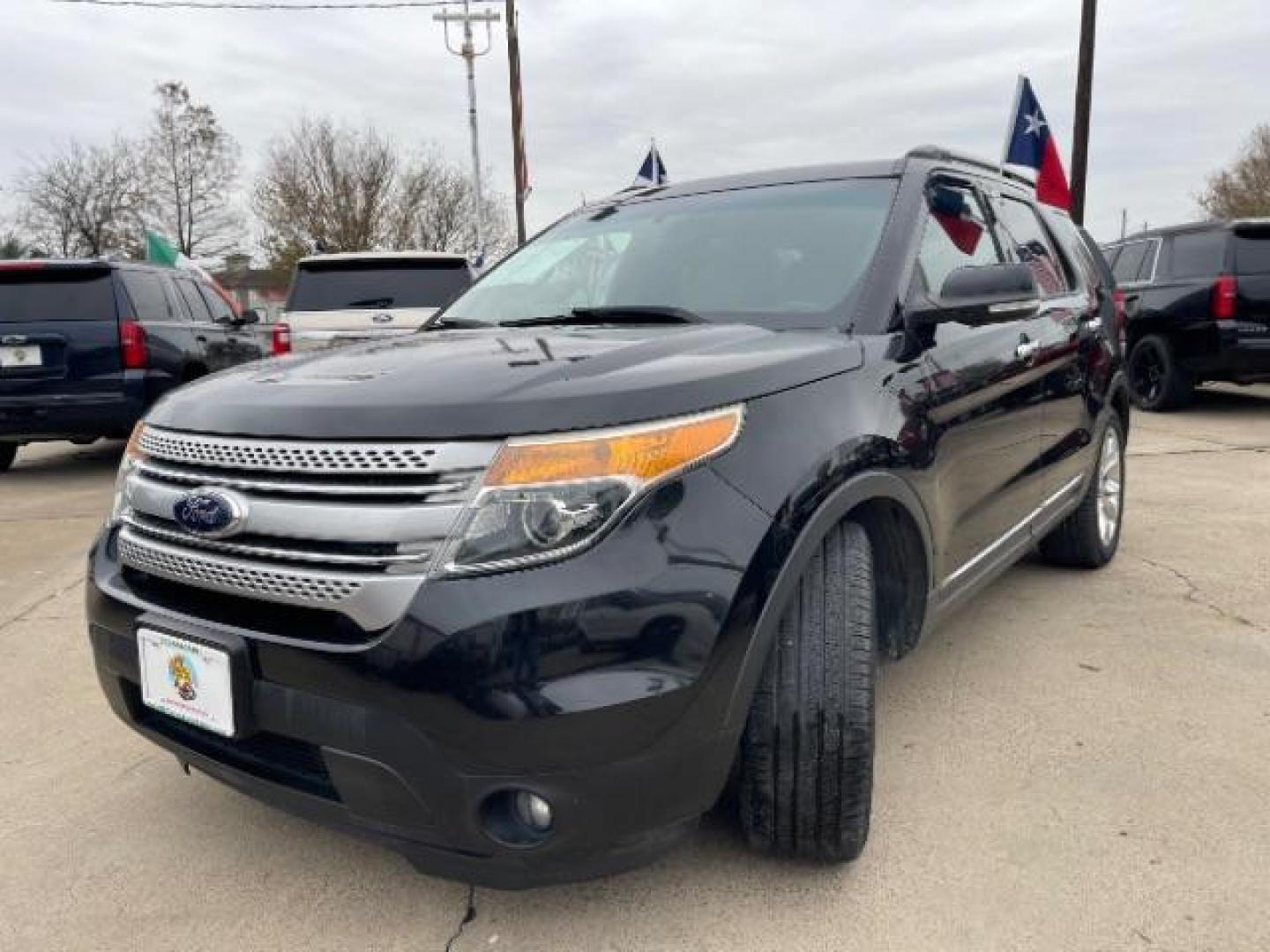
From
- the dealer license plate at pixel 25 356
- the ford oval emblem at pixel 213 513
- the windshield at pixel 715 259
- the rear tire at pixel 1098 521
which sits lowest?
the rear tire at pixel 1098 521

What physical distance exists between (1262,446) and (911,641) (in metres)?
6.56

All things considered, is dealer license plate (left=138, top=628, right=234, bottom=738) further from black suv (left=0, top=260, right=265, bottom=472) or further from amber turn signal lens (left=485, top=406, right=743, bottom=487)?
black suv (left=0, top=260, right=265, bottom=472)

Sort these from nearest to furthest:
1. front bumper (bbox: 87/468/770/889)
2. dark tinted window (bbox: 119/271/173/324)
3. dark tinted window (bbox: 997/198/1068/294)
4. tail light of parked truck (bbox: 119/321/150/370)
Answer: front bumper (bbox: 87/468/770/889) → dark tinted window (bbox: 997/198/1068/294) → tail light of parked truck (bbox: 119/321/150/370) → dark tinted window (bbox: 119/271/173/324)

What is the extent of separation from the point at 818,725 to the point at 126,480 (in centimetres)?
158

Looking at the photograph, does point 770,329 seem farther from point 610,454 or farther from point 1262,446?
point 1262,446

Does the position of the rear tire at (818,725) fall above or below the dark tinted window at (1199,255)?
below

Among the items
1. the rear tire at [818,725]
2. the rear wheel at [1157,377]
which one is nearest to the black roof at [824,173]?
the rear tire at [818,725]

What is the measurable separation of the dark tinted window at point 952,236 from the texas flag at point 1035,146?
7.71 m

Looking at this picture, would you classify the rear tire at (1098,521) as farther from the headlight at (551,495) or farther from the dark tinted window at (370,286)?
the dark tinted window at (370,286)

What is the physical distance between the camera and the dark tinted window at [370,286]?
730 cm

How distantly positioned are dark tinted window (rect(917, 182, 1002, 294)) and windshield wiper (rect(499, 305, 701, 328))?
66 centimetres

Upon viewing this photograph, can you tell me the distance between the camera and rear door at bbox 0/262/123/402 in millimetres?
6891

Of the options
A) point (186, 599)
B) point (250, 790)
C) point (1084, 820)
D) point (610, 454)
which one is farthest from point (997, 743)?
point (186, 599)

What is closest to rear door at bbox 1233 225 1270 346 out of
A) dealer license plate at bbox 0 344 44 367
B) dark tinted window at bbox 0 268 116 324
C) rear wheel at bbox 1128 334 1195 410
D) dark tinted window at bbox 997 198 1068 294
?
rear wheel at bbox 1128 334 1195 410
